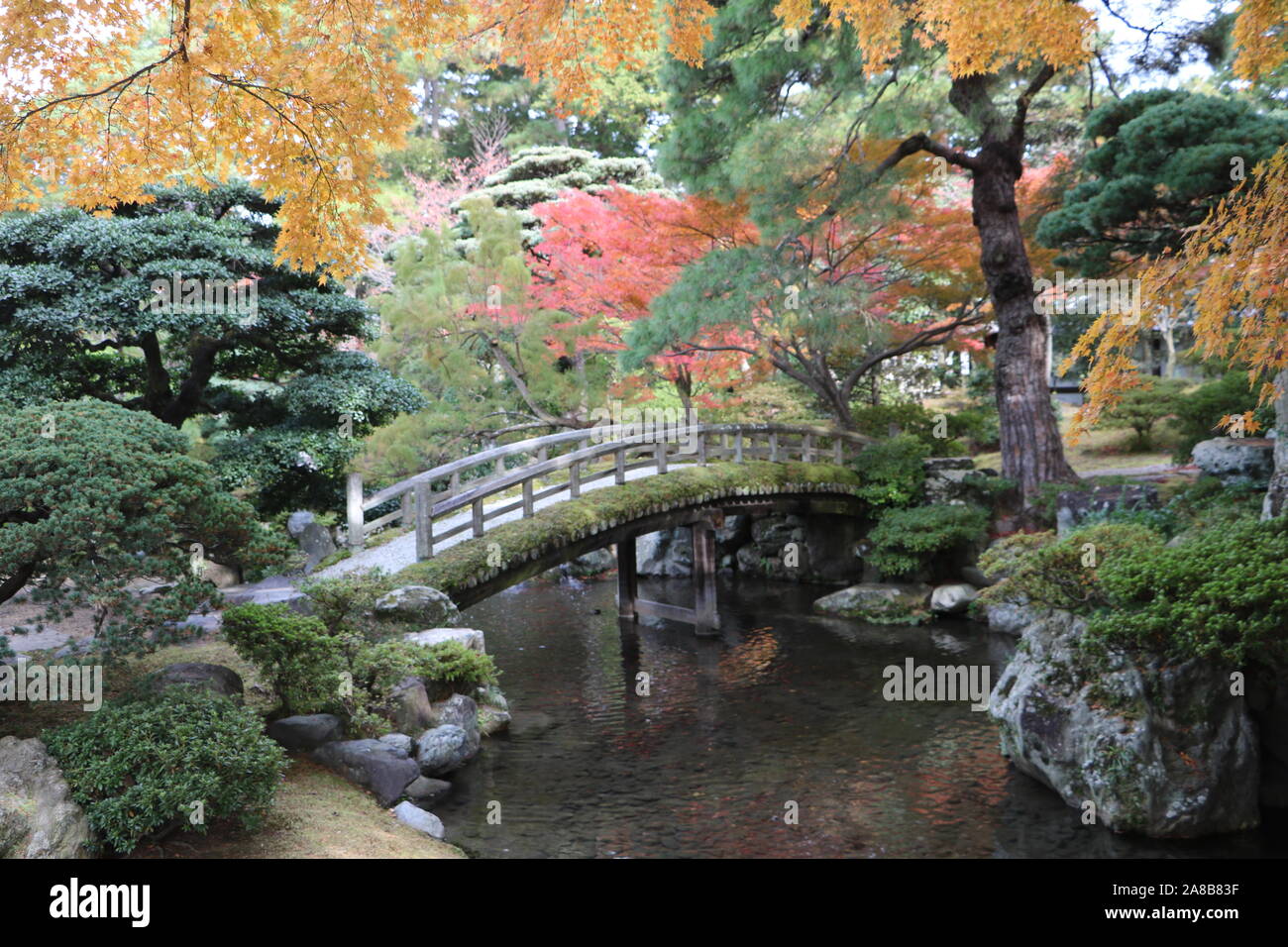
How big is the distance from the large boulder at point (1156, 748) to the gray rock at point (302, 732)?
19.3 feet

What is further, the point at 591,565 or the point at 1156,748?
the point at 591,565

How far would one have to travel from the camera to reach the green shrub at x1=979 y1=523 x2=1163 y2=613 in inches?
299

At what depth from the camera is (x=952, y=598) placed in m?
14.3

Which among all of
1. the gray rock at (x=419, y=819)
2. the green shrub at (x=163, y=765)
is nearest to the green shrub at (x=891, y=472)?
the gray rock at (x=419, y=819)

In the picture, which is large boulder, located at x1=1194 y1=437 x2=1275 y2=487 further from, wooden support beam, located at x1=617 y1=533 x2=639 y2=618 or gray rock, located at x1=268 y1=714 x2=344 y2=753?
gray rock, located at x1=268 y1=714 x2=344 y2=753

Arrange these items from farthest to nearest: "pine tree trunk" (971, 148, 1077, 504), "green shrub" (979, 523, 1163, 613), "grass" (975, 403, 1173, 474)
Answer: "grass" (975, 403, 1173, 474) → "pine tree trunk" (971, 148, 1077, 504) → "green shrub" (979, 523, 1163, 613)

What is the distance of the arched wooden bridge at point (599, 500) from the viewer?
10383 millimetres

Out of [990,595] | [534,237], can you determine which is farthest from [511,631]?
[534,237]

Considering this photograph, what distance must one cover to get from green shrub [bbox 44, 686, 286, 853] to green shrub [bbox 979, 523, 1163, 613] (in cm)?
610

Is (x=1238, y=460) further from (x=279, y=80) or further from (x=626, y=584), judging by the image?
(x=279, y=80)

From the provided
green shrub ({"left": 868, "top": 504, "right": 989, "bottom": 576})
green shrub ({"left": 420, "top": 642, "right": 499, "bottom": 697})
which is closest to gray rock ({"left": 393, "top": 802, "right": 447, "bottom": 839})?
green shrub ({"left": 420, "top": 642, "right": 499, "bottom": 697})

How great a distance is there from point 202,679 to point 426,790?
2.04m

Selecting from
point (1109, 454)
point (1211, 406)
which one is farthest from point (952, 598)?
point (1109, 454)
